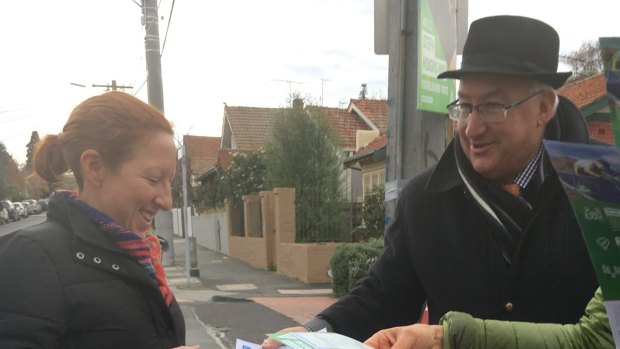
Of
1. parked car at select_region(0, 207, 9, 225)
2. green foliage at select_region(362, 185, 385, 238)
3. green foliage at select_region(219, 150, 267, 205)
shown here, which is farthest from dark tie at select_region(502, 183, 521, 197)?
parked car at select_region(0, 207, 9, 225)

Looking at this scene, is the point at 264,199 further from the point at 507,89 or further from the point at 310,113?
the point at 507,89

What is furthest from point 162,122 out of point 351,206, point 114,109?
point 351,206

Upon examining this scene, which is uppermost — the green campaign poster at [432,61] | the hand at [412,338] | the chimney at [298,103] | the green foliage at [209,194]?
the chimney at [298,103]

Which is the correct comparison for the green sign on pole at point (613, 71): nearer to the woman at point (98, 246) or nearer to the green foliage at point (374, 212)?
the woman at point (98, 246)

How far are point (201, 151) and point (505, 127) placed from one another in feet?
142

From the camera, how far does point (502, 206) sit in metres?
1.89

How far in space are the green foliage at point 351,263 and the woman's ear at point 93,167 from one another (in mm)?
7955

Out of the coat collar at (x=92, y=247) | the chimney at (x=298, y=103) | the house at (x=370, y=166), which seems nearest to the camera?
the coat collar at (x=92, y=247)

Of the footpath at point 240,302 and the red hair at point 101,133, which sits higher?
the red hair at point 101,133

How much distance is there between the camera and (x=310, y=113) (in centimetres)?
1667

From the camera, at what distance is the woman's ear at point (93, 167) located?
184cm

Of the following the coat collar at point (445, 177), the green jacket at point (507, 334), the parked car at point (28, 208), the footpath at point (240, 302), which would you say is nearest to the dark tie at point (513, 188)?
the coat collar at point (445, 177)

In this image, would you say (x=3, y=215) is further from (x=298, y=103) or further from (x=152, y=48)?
(x=298, y=103)

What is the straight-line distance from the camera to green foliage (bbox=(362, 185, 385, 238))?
13898 millimetres
